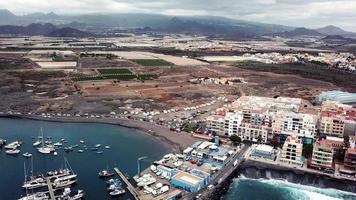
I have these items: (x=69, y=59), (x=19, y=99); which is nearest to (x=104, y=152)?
(x=19, y=99)

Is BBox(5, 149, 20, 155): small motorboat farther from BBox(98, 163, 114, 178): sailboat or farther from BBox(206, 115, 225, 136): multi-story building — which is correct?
BBox(206, 115, 225, 136): multi-story building

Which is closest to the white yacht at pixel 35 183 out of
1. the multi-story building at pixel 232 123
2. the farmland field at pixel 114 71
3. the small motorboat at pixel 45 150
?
the small motorboat at pixel 45 150

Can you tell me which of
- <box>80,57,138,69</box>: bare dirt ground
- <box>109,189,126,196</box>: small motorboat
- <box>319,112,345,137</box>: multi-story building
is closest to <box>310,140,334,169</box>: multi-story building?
<box>319,112,345,137</box>: multi-story building

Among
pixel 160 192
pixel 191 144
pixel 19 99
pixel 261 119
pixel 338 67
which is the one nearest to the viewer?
pixel 160 192

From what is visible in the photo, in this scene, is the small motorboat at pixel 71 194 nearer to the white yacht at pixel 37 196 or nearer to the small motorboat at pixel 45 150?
the white yacht at pixel 37 196

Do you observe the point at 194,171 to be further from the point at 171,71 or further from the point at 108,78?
the point at 171,71

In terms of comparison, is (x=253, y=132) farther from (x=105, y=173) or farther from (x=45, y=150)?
(x=45, y=150)
